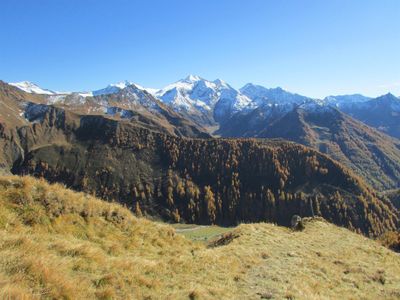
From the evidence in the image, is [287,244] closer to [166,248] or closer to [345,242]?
[345,242]

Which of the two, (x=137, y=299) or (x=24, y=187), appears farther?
(x=24, y=187)

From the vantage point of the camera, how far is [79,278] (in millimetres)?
11961

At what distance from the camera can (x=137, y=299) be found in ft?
39.6

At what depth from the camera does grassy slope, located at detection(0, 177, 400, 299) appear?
11.2 m

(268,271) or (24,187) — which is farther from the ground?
(24,187)

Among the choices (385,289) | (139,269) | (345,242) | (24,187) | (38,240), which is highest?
(24,187)

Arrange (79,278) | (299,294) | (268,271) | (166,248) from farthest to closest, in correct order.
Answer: (166,248)
(268,271)
(299,294)
(79,278)

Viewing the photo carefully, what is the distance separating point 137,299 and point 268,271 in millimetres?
11057

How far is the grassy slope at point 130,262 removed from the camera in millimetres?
11219

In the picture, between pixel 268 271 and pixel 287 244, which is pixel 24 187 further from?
pixel 287 244

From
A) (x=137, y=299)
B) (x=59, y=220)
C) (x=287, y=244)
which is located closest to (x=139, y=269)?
(x=137, y=299)

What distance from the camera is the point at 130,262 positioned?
1526cm

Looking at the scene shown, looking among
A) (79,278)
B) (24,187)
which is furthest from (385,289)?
(24,187)

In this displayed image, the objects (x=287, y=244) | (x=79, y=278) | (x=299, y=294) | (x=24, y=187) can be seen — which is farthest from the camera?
(x=287, y=244)
